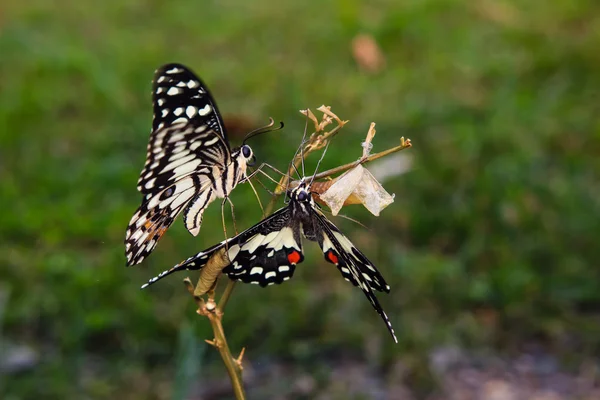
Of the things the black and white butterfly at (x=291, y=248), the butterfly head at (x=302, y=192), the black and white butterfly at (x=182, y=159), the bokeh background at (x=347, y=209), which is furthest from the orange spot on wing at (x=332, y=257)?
the bokeh background at (x=347, y=209)

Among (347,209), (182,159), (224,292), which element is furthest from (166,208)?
(347,209)

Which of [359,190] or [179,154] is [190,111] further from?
[359,190]

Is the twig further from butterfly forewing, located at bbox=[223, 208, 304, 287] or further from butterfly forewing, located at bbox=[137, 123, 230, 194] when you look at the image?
butterfly forewing, located at bbox=[137, 123, 230, 194]

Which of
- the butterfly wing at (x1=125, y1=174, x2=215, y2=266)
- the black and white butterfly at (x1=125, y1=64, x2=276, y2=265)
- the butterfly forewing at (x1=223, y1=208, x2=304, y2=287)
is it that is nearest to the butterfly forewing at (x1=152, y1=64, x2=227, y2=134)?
the black and white butterfly at (x1=125, y1=64, x2=276, y2=265)

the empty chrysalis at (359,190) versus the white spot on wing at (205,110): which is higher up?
the white spot on wing at (205,110)

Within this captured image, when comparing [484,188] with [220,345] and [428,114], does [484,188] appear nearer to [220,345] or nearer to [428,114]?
[428,114]

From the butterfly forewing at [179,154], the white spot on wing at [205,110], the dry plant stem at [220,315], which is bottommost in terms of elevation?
the dry plant stem at [220,315]

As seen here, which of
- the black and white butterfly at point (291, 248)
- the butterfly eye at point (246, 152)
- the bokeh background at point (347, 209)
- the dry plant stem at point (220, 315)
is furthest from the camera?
the bokeh background at point (347, 209)

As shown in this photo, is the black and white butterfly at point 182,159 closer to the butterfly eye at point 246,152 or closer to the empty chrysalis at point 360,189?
the butterfly eye at point 246,152
